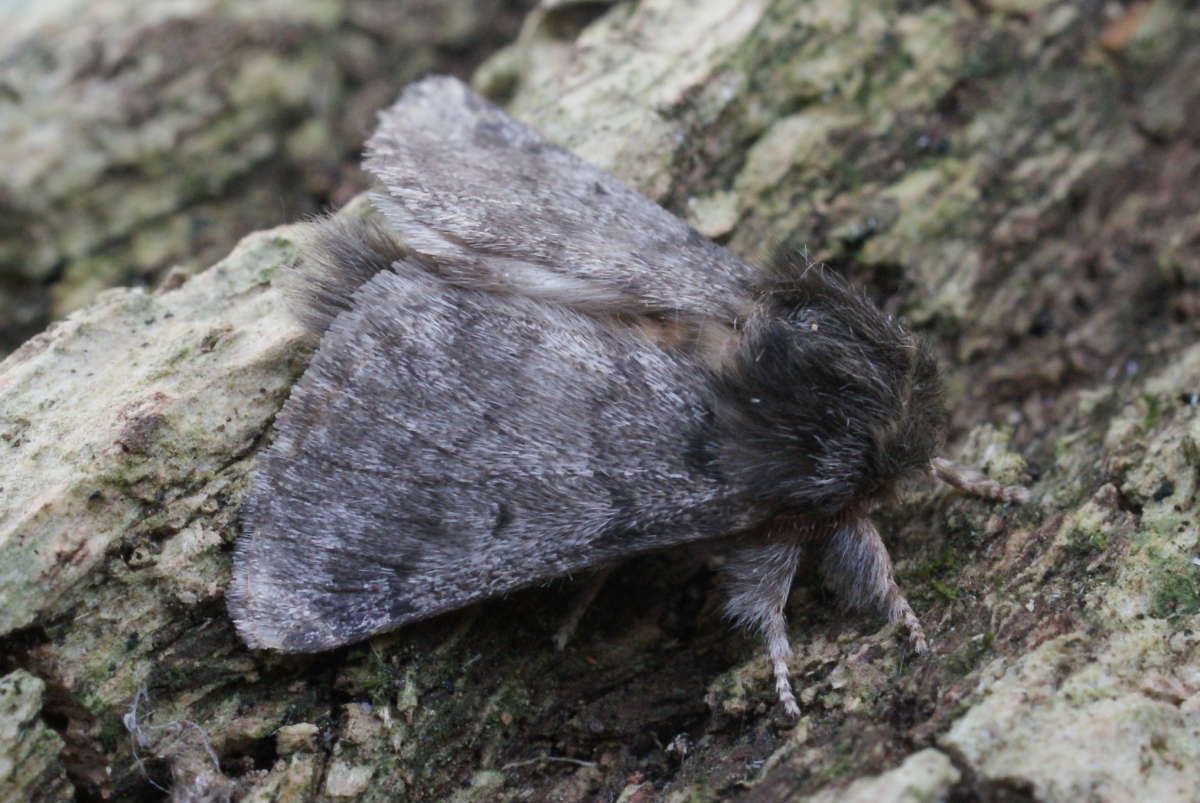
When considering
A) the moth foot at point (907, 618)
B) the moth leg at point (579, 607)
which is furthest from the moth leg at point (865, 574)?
the moth leg at point (579, 607)

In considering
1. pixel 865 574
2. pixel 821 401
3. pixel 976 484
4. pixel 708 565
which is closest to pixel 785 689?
pixel 865 574

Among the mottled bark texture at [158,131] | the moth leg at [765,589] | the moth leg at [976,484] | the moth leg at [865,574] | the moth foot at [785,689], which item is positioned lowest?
the mottled bark texture at [158,131]

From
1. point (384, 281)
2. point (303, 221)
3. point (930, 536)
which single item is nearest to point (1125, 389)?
point (930, 536)

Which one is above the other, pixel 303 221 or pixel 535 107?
pixel 535 107

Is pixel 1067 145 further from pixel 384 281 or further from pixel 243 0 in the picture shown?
pixel 243 0

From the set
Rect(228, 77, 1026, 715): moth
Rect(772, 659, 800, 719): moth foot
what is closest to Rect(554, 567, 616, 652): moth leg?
Rect(228, 77, 1026, 715): moth

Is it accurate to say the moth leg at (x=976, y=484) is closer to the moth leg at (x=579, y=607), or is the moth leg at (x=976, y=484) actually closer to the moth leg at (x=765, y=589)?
the moth leg at (x=765, y=589)

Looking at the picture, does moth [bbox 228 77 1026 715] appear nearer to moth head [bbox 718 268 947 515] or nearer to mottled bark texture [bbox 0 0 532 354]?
moth head [bbox 718 268 947 515]

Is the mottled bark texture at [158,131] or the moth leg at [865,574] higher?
the moth leg at [865,574]
